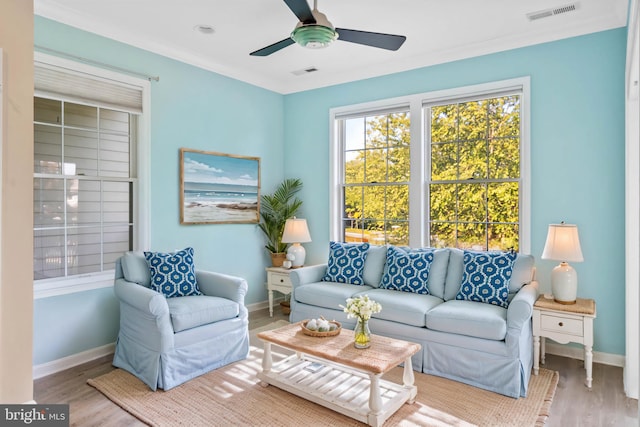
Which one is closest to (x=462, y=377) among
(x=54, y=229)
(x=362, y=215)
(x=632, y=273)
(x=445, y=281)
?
(x=445, y=281)

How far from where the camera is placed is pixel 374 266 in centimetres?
416

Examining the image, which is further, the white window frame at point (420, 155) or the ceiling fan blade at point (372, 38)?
the white window frame at point (420, 155)

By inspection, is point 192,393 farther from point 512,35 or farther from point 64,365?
point 512,35

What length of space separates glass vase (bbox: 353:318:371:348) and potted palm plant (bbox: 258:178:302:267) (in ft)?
8.20

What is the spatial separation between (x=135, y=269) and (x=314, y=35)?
2.31m

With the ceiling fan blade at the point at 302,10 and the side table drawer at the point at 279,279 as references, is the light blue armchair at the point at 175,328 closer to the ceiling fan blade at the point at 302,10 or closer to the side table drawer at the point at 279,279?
the side table drawer at the point at 279,279

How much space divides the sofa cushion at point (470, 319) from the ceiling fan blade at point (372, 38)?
2.03 m

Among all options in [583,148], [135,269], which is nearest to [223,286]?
[135,269]

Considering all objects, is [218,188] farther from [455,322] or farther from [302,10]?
[455,322]

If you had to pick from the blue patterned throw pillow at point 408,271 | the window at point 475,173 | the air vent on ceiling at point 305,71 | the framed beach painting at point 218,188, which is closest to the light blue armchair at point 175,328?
the framed beach painting at point 218,188

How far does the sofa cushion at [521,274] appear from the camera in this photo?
3490 mm

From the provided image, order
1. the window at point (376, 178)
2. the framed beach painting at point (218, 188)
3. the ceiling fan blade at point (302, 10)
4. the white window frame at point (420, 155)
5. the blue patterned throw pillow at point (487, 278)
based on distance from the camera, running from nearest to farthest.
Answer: the ceiling fan blade at point (302, 10), the blue patterned throw pillow at point (487, 278), the white window frame at point (420, 155), the framed beach painting at point (218, 188), the window at point (376, 178)

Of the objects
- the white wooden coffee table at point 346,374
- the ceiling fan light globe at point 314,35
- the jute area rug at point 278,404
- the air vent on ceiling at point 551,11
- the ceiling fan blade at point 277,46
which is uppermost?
Result: the air vent on ceiling at point 551,11

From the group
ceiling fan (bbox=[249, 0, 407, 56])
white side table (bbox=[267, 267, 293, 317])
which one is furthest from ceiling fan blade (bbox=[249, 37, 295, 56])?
white side table (bbox=[267, 267, 293, 317])
